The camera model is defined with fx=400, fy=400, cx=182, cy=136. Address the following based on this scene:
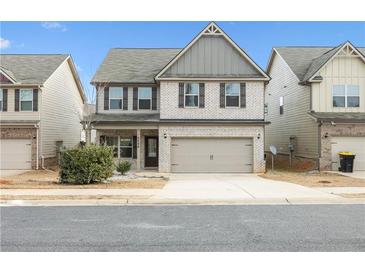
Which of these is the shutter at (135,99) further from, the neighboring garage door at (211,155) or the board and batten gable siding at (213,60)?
the neighboring garage door at (211,155)

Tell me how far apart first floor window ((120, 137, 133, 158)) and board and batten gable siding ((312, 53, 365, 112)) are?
12.0m

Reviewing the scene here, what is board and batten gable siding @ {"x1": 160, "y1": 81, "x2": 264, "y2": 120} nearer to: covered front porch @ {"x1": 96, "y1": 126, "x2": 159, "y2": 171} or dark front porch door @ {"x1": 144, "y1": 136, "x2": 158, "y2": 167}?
covered front porch @ {"x1": 96, "y1": 126, "x2": 159, "y2": 171}

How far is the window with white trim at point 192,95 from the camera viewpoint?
963 inches

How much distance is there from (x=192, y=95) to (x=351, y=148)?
10.3 meters

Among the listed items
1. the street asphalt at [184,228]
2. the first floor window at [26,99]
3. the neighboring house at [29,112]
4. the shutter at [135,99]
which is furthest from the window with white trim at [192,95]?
the street asphalt at [184,228]

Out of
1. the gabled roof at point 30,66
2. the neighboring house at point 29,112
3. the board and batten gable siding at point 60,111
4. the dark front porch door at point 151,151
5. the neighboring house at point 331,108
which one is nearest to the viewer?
the neighboring house at point 331,108

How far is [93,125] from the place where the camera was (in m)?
24.1

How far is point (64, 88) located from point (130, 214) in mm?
22793

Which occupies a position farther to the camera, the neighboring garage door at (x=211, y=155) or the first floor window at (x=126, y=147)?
the first floor window at (x=126, y=147)

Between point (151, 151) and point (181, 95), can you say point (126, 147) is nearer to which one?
point (151, 151)

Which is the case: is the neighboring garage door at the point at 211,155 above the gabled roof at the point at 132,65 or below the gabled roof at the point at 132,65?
below

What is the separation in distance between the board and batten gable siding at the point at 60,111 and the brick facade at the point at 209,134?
8374 millimetres

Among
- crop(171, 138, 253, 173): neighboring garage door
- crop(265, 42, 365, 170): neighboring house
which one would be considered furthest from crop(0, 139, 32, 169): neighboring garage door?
crop(265, 42, 365, 170): neighboring house

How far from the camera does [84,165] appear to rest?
16.4m
